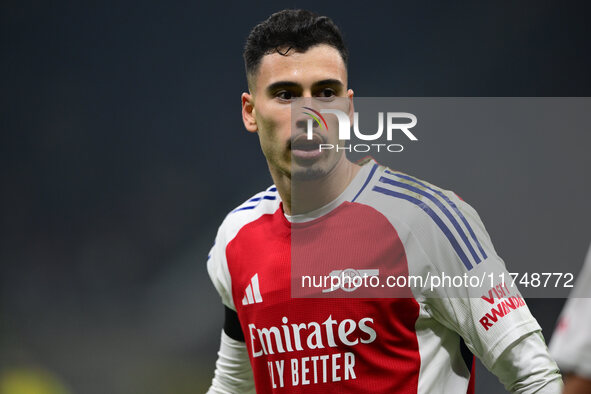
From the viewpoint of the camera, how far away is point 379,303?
4.26 ft

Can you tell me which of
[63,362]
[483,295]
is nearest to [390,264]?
[483,295]

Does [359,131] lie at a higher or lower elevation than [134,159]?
lower

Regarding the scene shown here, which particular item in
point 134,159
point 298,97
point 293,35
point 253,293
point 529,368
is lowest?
point 529,368

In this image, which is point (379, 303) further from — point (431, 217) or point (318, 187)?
point (318, 187)

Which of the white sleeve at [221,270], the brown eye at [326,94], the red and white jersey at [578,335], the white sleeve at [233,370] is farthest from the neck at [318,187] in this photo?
the red and white jersey at [578,335]

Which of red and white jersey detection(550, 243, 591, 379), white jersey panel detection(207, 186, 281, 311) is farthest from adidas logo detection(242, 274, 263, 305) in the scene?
red and white jersey detection(550, 243, 591, 379)

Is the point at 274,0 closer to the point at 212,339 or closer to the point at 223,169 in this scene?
the point at 223,169

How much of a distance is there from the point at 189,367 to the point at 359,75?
134 centimetres

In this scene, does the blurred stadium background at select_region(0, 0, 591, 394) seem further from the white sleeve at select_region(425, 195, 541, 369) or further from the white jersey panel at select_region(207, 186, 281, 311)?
the white sleeve at select_region(425, 195, 541, 369)

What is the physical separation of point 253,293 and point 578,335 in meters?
1.03

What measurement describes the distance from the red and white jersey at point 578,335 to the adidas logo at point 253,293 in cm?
98

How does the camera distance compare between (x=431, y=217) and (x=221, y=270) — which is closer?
(x=431, y=217)

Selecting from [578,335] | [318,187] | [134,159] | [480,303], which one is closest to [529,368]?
[480,303]

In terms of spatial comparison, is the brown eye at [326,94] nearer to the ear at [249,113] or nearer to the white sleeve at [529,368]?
the ear at [249,113]
